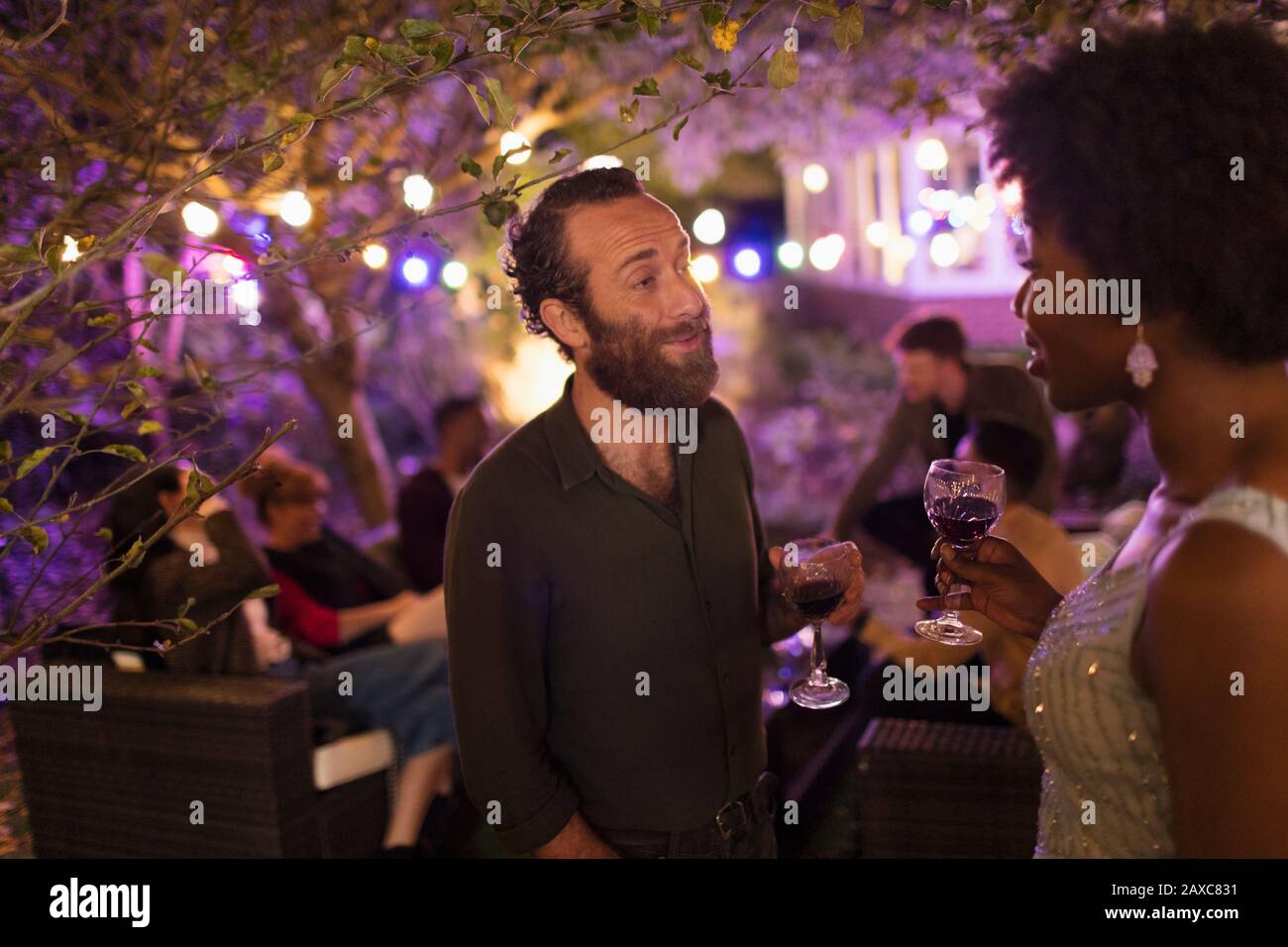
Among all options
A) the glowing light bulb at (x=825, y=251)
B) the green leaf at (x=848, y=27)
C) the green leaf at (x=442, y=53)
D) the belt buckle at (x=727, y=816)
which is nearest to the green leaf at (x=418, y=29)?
the green leaf at (x=442, y=53)

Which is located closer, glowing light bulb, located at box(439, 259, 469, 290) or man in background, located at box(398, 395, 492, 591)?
glowing light bulb, located at box(439, 259, 469, 290)

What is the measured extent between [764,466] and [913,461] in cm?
172

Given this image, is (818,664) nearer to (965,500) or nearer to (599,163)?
(965,500)

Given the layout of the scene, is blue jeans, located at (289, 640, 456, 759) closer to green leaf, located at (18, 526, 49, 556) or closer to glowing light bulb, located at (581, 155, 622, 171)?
glowing light bulb, located at (581, 155, 622, 171)

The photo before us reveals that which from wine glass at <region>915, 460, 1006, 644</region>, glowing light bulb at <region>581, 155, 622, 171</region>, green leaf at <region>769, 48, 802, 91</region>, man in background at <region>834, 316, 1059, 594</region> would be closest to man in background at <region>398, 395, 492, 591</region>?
man in background at <region>834, 316, 1059, 594</region>

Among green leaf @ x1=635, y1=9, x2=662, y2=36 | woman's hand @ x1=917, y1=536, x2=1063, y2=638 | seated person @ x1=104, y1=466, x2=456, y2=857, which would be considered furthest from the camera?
seated person @ x1=104, y1=466, x2=456, y2=857

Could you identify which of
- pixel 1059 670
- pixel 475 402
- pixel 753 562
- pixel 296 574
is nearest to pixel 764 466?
pixel 475 402

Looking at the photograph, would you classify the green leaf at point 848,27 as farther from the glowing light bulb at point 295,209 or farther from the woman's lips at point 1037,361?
the glowing light bulb at point 295,209

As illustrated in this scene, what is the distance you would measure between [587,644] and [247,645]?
211cm

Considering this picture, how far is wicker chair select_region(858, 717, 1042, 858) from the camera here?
2.47 m

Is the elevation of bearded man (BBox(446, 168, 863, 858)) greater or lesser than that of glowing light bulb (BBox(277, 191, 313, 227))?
lesser

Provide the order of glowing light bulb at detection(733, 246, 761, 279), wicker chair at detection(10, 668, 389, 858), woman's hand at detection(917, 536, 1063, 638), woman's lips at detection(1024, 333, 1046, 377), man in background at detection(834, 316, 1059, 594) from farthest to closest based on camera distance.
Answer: glowing light bulb at detection(733, 246, 761, 279), man in background at detection(834, 316, 1059, 594), wicker chair at detection(10, 668, 389, 858), woman's hand at detection(917, 536, 1063, 638), woman's lips at detection(1024, 333, 1046, 377)
